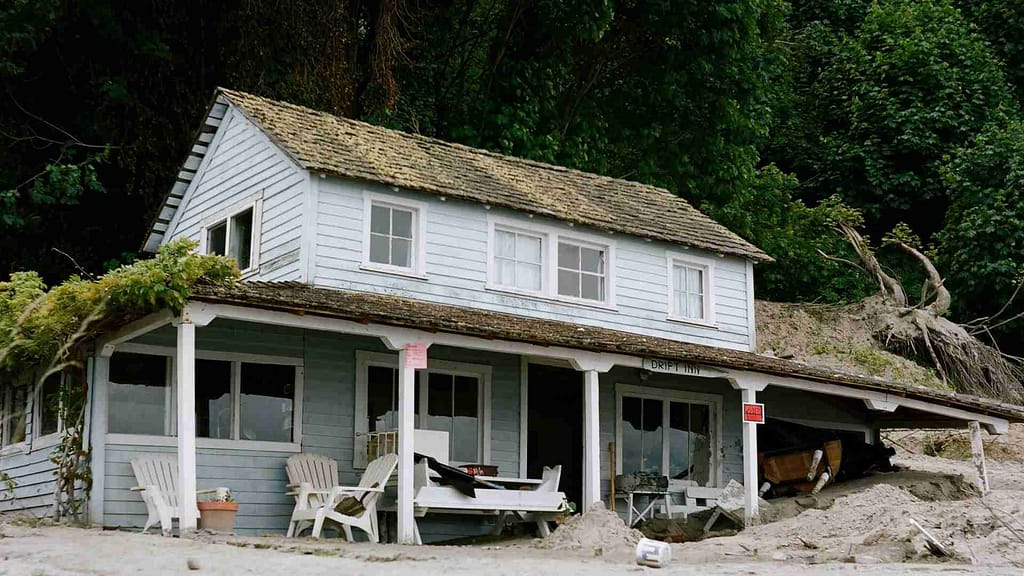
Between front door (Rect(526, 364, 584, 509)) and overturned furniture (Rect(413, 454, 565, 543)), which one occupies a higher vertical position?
front door (Rect(526, 364, 584, 509))

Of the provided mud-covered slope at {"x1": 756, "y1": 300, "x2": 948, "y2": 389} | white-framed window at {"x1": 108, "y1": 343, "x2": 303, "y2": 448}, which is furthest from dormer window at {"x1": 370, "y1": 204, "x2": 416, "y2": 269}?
mud-covered slope at {"x1": 756, "y1": 300, "x2": 948, "y2": 389}

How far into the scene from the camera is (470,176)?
64.9ft

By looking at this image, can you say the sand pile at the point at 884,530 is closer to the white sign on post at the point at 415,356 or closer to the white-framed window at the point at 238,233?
the white sign on post at the point at 415,356

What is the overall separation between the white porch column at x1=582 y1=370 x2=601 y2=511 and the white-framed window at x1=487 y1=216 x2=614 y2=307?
2.39 metres

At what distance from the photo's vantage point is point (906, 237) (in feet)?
109

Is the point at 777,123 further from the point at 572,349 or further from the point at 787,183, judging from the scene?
the point at 572,349

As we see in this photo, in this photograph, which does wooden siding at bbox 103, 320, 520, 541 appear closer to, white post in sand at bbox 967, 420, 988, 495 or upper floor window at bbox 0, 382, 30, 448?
upper floor window at bbox 0, 382, 30, 448

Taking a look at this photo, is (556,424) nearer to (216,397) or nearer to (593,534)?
(593,534)

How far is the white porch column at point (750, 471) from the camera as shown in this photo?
60.0ft

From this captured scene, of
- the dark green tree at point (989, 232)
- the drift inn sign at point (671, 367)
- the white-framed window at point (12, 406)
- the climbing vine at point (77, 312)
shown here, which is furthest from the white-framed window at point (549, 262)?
the dark green tree at point (989, 232)

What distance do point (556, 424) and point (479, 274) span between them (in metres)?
2.59

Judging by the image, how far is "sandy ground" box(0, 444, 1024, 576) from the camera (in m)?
11.1

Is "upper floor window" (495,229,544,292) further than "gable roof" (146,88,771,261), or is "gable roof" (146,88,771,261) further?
"upper floor window" (495,229,544,292)

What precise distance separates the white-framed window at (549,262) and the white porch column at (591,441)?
7.84 ft
